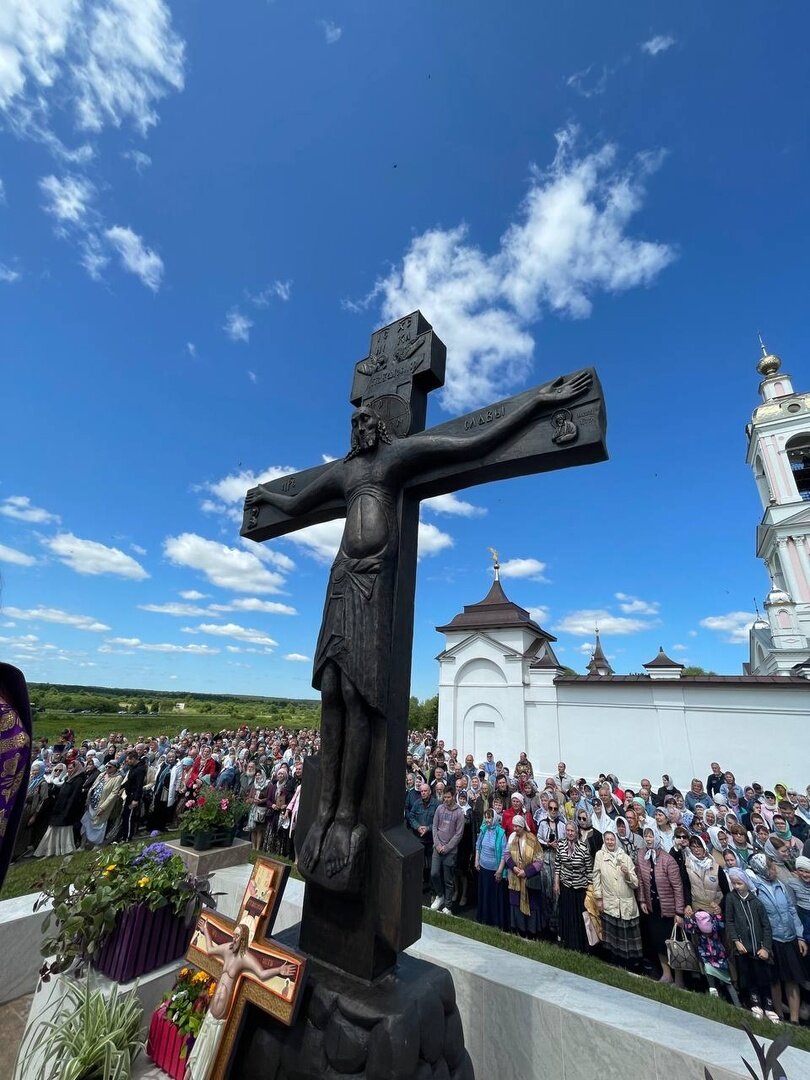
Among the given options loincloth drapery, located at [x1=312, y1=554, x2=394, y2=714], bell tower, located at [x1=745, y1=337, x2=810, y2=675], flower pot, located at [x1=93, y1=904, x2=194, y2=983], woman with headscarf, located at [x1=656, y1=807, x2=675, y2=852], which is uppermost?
bell tower, located at [x1=745, y1=337, x2=810, y2=675]

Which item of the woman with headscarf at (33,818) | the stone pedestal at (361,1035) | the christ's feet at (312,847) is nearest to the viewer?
the stone pedestal at (361,1035)

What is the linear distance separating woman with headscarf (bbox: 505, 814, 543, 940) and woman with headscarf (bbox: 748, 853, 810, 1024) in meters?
2.66

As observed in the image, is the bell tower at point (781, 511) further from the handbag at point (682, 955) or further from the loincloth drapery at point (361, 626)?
the loincloth drapery at point (361, 626)

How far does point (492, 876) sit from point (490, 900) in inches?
13.1

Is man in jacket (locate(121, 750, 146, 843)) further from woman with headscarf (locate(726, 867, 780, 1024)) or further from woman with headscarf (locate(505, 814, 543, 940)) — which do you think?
woman with headscarf (locate(726, 867, 780, 1024))

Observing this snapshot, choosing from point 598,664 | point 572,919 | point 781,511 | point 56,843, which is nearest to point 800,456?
point 781,511

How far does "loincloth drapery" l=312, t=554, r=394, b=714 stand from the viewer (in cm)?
266

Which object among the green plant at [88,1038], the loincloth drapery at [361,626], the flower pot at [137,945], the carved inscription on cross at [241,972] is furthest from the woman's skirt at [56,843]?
the loincloth drapery at [361,626]

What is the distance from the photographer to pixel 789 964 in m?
→ 5.29

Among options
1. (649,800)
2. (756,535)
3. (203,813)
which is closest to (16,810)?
(203,813)

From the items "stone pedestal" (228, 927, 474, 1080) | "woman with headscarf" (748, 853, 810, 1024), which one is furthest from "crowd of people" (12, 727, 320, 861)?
"woman with headscarf" (748, 853, 810, 1024)

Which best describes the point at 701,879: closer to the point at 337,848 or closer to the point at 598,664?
the point at 337,848

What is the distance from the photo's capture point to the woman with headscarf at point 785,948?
524cm

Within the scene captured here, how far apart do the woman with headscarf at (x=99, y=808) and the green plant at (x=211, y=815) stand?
650cm
